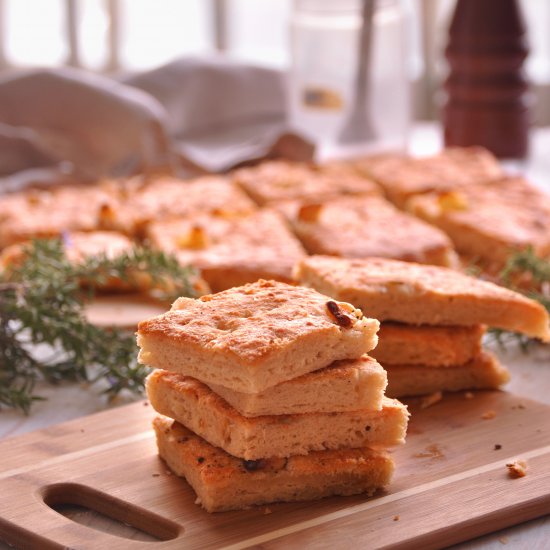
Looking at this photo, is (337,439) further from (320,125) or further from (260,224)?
(320,125)

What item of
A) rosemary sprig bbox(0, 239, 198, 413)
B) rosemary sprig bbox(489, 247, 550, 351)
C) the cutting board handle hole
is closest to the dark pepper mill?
rosemary sprig bbox(489, 247, 550, 351)

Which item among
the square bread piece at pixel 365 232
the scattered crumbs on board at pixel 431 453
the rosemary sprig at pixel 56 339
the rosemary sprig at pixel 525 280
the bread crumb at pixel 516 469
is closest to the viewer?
the bread crumb at pixel 516 469

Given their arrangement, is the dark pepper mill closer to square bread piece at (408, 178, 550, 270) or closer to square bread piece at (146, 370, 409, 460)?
square bread piece at (408, 178, 550, 270)

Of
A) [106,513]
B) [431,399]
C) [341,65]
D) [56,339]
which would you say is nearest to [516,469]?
[431,399]

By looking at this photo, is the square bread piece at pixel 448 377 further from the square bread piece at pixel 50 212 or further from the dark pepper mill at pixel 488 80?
the dark pepper mill at pixel 488 80

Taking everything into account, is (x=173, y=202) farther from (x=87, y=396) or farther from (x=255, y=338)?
(x=255, y=338)

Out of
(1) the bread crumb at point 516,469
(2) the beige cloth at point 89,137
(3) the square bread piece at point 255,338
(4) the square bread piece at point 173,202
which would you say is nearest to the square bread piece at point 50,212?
(4) the square bread piece at point 173,202
